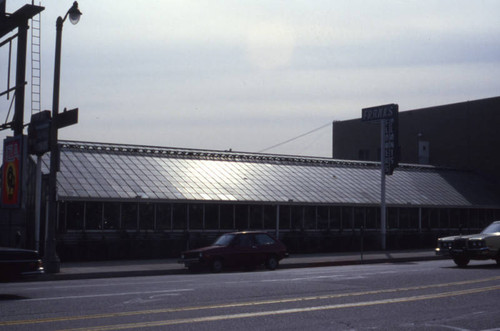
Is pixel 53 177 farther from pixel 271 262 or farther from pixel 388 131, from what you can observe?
pixel 388 131

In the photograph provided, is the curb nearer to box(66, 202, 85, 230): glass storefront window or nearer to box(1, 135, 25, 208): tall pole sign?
box(1, 135, 25, 208): tall pole sign

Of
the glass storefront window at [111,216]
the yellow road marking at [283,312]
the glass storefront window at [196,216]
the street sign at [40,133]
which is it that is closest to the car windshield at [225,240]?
the street sign at [40,133]

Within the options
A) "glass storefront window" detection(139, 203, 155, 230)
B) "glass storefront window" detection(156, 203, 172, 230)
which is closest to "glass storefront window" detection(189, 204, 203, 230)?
"glass storefront window" detection(156, 203, 172, 230)

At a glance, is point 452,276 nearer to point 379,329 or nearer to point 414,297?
point 414,297

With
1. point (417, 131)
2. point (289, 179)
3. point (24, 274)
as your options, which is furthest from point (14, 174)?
point (417, 131)

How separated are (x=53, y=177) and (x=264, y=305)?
12.2 meters

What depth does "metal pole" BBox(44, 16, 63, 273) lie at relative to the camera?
23.1m

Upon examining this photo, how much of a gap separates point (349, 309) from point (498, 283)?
6.49m

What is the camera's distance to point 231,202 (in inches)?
1368

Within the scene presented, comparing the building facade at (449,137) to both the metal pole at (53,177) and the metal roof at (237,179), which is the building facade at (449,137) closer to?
the metal roof at (237,179)

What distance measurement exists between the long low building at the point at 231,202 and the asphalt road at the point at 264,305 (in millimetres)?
11581

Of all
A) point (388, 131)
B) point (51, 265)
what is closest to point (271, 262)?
point (51, 265)

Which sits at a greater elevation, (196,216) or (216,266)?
(196,216)

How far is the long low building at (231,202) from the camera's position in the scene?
101ft
